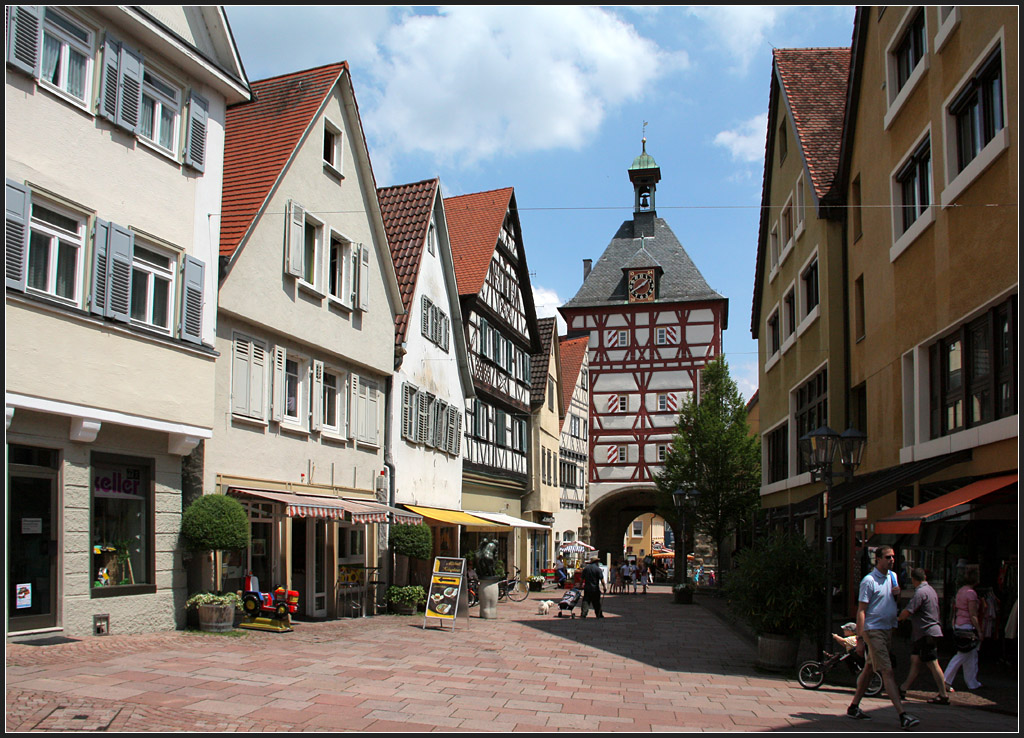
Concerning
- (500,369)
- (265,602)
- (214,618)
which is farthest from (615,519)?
(214,618)

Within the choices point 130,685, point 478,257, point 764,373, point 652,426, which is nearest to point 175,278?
point 130,685

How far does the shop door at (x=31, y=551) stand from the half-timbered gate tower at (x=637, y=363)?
45192mm

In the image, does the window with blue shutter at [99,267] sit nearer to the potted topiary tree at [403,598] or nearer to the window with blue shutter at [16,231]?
the window with blue shutter at [16,231]

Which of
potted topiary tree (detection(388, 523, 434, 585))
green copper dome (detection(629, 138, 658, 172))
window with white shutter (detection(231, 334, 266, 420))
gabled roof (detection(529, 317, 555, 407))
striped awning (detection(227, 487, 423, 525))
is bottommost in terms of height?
A: potted topiary tree (detection(388, 523, 434, 585))

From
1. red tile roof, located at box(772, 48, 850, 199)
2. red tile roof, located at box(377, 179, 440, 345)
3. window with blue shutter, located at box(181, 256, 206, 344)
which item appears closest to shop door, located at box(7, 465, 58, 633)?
window with blue shutter, located at box(181, 256, 206, 344)

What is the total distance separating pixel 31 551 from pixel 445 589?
826 centimetres

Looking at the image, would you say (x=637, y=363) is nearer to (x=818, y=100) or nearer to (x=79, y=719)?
(x=818, y=100)

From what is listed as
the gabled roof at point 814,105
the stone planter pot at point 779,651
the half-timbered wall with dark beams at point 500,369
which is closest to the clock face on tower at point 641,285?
the half-timbered wall with dark beams at point 500,369

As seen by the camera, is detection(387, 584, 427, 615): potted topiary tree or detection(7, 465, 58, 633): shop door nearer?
detection(7, 465, 58, 633): shop door

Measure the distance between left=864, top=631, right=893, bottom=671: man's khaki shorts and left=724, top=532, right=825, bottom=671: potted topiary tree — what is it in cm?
334

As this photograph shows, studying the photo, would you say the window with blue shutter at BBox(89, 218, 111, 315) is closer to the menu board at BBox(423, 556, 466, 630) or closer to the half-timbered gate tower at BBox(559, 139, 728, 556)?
the menu board at BBox(423, 556, 466, 630)

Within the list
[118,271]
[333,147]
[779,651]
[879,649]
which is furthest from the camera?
[333,147]

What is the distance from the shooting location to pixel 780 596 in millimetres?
13188

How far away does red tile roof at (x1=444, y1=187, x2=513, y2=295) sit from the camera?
3114 cm
